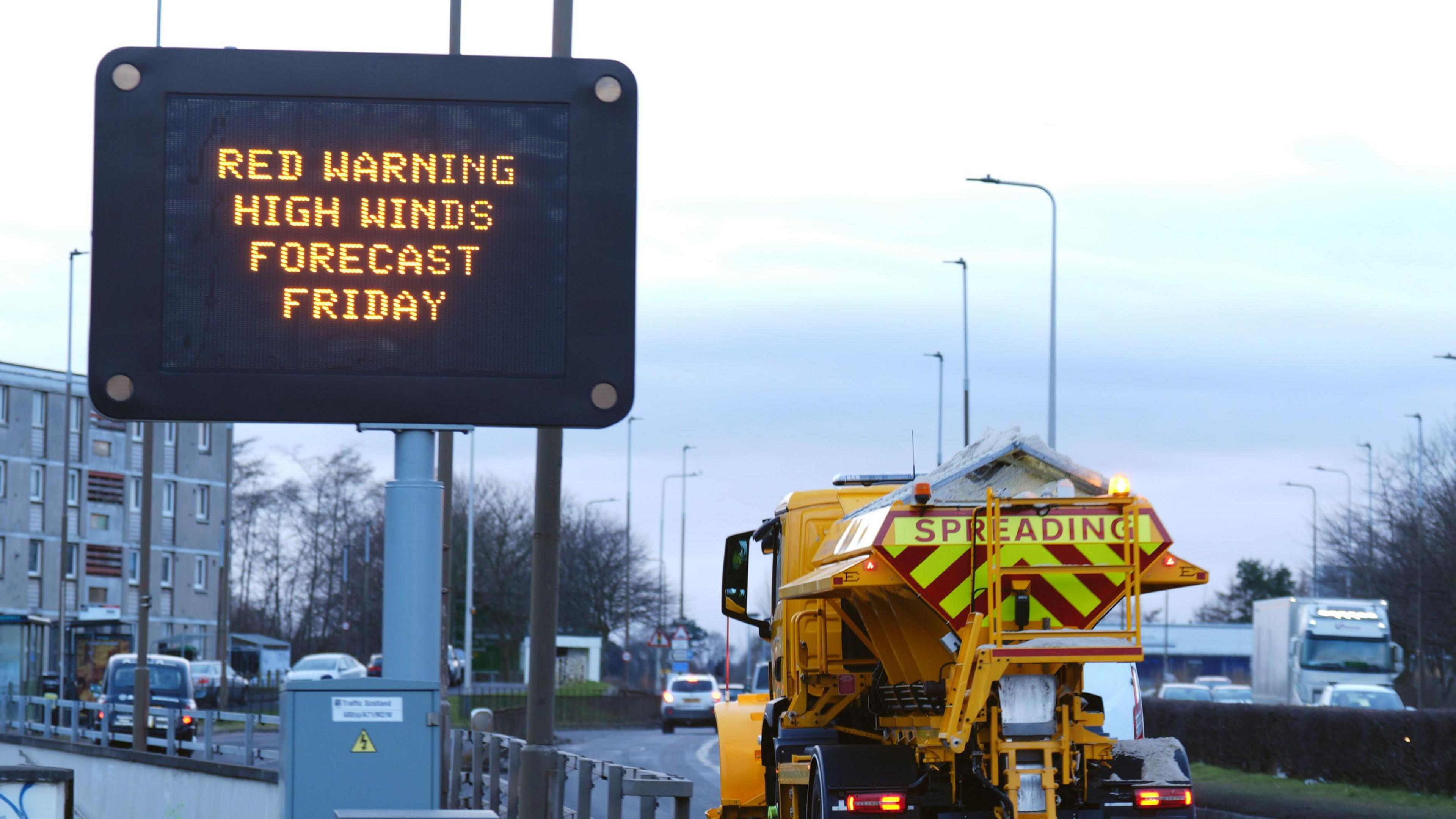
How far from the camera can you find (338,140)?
7.50 meters

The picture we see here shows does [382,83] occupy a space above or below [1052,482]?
above

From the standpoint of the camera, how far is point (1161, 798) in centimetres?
1116

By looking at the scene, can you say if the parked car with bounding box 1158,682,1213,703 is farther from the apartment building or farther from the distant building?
the distant building

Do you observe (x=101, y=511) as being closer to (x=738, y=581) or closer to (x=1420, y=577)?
(x=1420, y=577)

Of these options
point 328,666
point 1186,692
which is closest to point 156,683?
point 328,666

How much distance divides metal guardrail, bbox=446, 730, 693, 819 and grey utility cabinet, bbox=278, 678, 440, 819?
308 cm

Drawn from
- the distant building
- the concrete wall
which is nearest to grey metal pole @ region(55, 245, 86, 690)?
the concrete wall

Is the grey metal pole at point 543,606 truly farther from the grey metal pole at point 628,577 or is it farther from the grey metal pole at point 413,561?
the grey metal pole at point 628,577

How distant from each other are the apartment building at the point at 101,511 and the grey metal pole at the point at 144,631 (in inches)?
1516

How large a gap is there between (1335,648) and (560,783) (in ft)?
118

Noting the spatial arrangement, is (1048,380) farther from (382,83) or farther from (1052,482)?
(382,83)

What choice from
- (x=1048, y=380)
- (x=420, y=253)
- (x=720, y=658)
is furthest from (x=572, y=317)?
(x=720, y=658)

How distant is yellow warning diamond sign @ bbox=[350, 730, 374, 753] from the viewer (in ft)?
25.0

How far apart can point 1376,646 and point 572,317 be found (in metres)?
41.0
